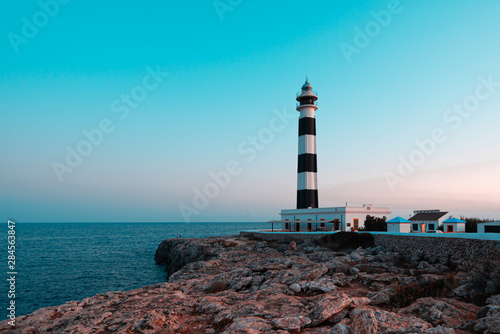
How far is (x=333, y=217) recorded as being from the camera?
139ft

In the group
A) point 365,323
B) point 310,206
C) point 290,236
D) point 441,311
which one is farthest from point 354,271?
point 310,206

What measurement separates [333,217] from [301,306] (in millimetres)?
31266

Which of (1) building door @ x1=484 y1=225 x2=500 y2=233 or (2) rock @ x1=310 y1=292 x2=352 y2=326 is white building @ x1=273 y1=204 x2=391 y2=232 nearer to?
(1) building door @ x1=484 y1=225 x2=500 y2=233

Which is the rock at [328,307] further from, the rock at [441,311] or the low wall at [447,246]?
the low wall at [447,246]

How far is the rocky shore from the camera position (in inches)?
399

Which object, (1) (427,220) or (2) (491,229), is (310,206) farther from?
(2) (491,229)

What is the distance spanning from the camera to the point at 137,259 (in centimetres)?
5162

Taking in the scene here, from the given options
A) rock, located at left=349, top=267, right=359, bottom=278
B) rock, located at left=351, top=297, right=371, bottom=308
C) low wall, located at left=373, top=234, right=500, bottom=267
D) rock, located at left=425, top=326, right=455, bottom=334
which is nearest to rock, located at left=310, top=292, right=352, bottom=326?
rock, located at left=351, top=297, right=371, bottom=308

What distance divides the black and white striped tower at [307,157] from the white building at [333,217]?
166 cm

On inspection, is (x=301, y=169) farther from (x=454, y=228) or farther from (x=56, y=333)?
(x=56, y=333)

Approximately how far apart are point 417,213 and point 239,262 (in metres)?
28.1

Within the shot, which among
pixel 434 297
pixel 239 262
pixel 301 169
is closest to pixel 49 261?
pixel 239 262

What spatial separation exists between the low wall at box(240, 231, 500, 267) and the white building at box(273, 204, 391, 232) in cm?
922

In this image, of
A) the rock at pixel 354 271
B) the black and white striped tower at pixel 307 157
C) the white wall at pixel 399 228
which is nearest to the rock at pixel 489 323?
the rock at pixel 354 271
